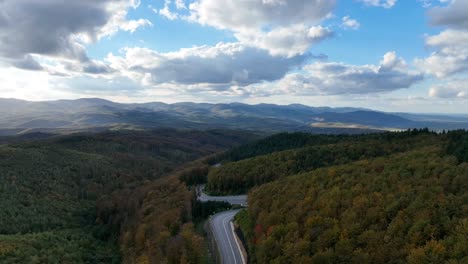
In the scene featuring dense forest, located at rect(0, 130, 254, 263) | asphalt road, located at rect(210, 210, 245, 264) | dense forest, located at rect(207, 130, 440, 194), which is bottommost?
dense forest, located at rect(0, 130, 254, 263)

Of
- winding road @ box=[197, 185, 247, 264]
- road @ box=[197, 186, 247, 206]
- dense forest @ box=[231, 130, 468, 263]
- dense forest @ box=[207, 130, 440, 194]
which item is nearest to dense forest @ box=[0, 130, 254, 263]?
winding road @ box=[197, 185, 247, 264]

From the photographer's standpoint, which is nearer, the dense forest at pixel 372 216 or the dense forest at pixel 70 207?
the dense forest at pixel 372 216

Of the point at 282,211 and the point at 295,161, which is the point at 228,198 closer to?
the point at 295,161

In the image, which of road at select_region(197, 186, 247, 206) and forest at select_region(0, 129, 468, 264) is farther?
road at select_region(197, 186, 247, 206)

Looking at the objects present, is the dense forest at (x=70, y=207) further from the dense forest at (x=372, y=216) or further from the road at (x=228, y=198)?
the dense forest at (x=372, y=216)

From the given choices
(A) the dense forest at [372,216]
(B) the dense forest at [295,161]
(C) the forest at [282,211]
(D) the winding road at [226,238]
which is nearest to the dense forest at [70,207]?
(C) the forest at [282,211]

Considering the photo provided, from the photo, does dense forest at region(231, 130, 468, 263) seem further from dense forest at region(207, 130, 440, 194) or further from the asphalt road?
dense forest at region(207, 130, 440, 194)
